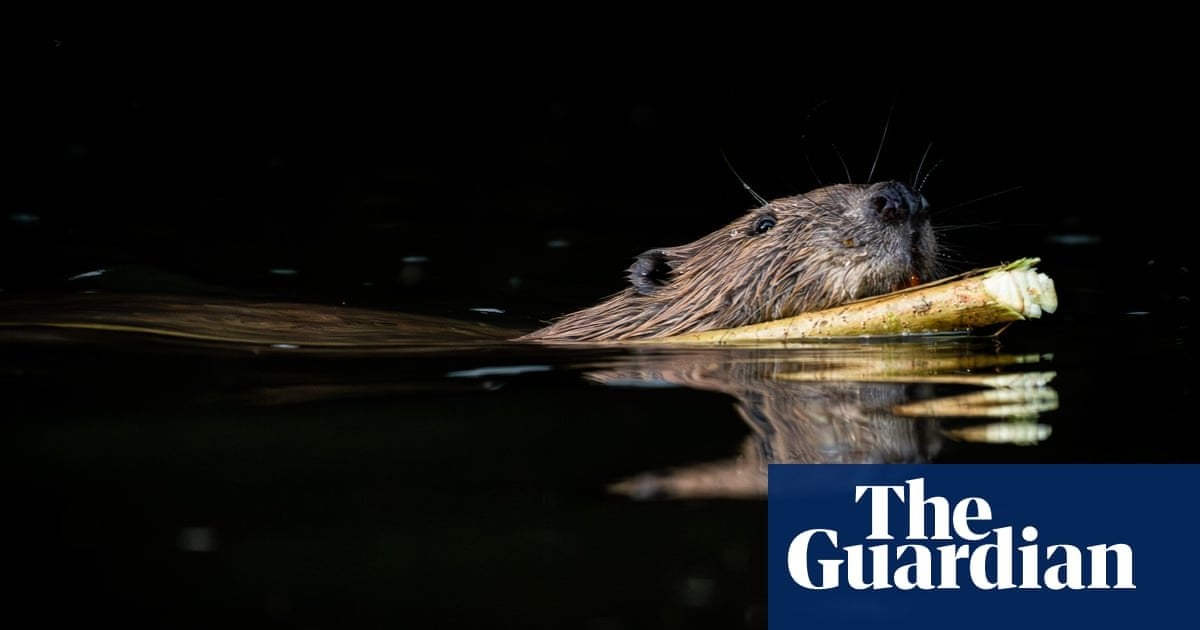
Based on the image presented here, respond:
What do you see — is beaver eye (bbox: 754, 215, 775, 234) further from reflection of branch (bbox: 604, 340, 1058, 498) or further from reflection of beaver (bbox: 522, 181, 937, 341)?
reflection of branch (bbox: 604, 340, 1058, 498)

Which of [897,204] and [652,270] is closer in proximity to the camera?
[897,204]

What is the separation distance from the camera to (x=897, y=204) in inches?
218

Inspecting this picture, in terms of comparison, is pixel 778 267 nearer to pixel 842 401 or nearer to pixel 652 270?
pixel 652 270

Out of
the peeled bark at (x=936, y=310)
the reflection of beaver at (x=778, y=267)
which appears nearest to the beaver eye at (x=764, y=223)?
the reflection of beaver at (x=778, y=267)

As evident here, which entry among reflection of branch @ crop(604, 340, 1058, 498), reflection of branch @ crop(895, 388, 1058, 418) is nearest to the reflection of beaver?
reflection of branch @ crop(604, 340, 1058, 498)

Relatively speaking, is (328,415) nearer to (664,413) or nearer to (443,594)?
(664,413)

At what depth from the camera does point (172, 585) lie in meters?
2.42

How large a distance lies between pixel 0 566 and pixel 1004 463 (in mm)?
1981

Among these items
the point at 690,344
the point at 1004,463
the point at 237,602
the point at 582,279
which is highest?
the point at 582,279

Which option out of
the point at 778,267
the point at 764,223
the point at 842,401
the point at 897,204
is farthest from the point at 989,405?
the point at 764,223

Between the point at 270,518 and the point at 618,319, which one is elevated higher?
the point at 618,319

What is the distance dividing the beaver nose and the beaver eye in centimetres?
61

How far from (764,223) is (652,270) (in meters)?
0.61

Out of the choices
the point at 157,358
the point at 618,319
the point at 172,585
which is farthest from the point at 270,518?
the point at 618,319
